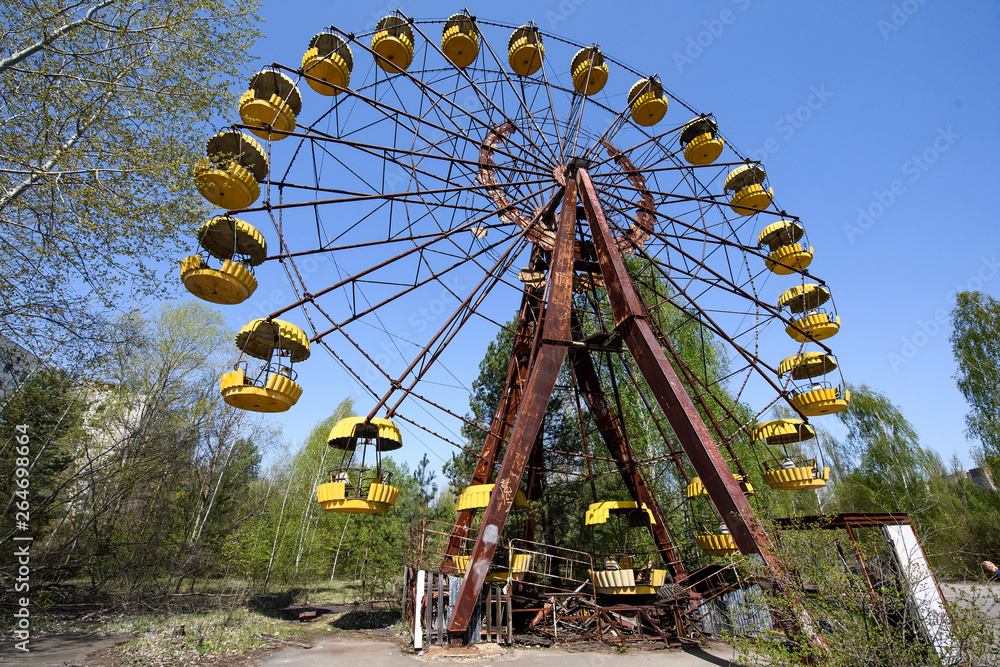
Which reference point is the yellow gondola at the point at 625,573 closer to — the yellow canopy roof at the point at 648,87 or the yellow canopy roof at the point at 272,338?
the yellow canopy roof at the point at 272,338

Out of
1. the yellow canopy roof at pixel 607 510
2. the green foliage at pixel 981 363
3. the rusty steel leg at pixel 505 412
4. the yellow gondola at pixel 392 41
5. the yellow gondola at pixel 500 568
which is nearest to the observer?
the yellow gondola at pixel 500 568

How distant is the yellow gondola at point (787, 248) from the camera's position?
15211 millimetres

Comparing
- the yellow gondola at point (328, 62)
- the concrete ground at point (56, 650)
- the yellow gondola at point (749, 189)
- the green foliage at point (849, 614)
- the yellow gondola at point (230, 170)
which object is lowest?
the concrete ground at point (56, 650)

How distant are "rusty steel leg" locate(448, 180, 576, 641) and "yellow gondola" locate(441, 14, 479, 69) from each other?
23.2 feet

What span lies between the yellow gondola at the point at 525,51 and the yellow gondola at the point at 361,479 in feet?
41.6

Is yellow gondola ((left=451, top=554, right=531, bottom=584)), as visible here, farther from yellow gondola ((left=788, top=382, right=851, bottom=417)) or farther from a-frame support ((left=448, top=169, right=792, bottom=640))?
yellow gondola ((left=788, top=382, right=851, bottom=417))

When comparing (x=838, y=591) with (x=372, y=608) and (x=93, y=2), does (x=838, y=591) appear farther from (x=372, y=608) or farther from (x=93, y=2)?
(x=372, y=608)

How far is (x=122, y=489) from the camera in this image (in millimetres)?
14000

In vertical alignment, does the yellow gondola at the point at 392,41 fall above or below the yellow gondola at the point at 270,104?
above

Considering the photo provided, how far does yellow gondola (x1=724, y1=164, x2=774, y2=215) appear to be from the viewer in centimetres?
1554

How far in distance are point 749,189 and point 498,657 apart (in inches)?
588

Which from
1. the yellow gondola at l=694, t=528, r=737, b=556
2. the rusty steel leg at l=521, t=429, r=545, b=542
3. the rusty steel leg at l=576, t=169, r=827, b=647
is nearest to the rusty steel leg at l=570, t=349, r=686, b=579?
the yellow gondola at l=694, t=528, r=737, b=556

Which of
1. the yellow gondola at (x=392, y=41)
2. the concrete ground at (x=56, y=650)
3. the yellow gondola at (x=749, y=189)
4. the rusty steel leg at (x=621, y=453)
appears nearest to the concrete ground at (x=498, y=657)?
the rusty steel leg at (x=621, y=453)

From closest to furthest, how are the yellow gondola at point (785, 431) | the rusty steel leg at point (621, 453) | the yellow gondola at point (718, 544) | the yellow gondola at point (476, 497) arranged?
the yellow gondola at point (476, 497), the yellow gondola at point (718, 544), the yellow gondola at point (785, 431), the rusty steel leg at point (621, 453)
